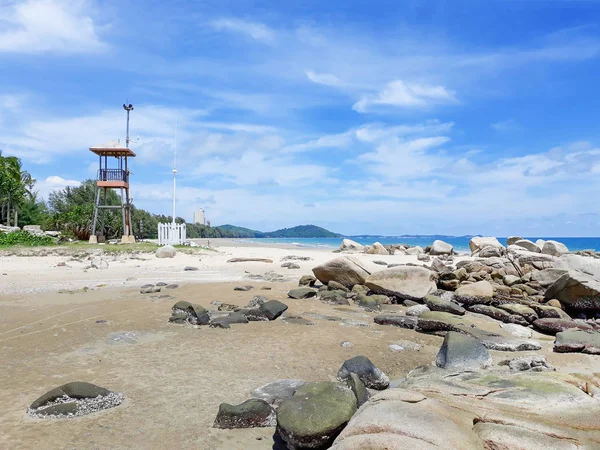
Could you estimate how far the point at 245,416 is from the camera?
435 centimetres

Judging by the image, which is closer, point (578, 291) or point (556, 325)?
point (556, 325)

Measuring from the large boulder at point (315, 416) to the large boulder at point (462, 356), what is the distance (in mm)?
2494

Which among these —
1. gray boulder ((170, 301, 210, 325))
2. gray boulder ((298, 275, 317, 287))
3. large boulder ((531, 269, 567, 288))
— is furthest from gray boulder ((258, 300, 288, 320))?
large boulder ((531, 269, 567, 288))

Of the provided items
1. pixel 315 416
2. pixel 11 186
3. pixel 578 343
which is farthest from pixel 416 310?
pixel 11 186

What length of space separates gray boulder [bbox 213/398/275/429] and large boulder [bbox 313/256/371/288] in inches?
359

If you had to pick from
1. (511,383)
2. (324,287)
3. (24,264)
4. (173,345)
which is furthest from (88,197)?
(511,383)

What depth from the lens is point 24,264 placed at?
17.7 meters

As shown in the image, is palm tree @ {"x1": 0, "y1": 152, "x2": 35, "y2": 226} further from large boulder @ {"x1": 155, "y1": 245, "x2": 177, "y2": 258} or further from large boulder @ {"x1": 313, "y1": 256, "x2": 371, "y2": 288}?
large boulder @ {"x1": 313, "y1": 256, "x2": 371, "y2": 288}

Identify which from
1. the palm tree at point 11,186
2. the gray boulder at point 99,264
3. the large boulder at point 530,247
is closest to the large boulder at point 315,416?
the gray boulder at point 99,264

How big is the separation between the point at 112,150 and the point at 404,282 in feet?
82.3

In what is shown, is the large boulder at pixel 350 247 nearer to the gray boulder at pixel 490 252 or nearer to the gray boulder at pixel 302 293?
the gray boulder at pixel 490 252

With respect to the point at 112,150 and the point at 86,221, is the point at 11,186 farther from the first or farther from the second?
the point at 112,150

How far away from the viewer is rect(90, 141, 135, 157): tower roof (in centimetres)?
3009

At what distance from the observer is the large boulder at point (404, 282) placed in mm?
11852
